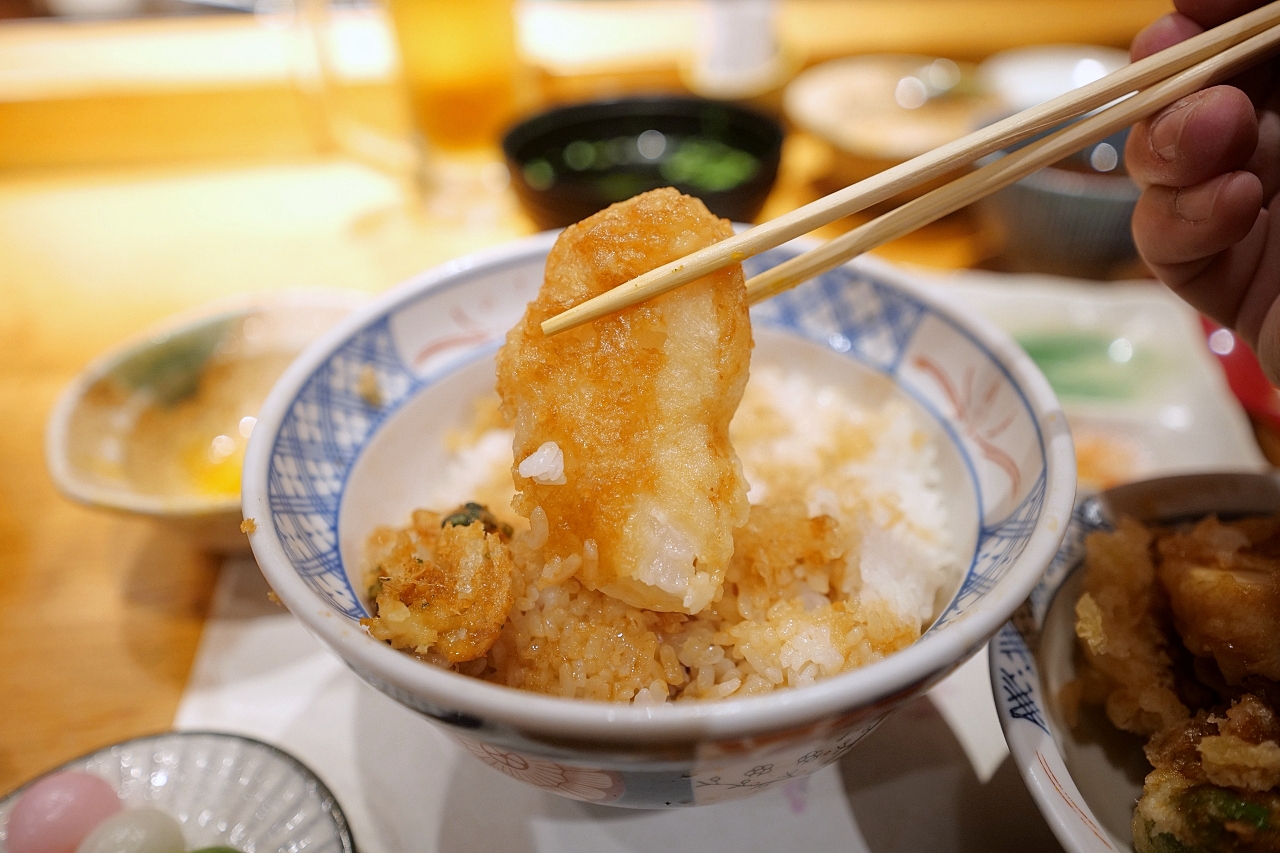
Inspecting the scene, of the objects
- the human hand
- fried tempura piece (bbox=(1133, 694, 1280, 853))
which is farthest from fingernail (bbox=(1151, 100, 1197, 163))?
fried tempura piece (bbox=(1133, 694, 1280, 853))

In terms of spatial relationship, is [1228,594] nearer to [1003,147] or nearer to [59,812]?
[1003,147]

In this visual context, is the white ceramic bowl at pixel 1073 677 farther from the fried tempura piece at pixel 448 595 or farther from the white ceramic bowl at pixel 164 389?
the white ceramic bowl at pixel 164 389

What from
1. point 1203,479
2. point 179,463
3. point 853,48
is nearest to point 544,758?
point 1203,479

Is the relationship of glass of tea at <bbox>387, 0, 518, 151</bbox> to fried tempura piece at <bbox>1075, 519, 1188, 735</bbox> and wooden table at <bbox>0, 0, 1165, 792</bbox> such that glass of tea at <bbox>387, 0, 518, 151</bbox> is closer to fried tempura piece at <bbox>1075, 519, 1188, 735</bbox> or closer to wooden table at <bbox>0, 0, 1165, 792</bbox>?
wooden table at <bbox>0, 0, 1165, 792</bbox>

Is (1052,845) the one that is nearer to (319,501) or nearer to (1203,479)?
(1203,479)

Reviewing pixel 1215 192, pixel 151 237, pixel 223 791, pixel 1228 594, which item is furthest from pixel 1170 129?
pixel 151 237

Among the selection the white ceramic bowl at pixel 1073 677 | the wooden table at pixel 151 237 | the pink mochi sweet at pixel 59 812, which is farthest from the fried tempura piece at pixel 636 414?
the wooden table at pixel 151 237
